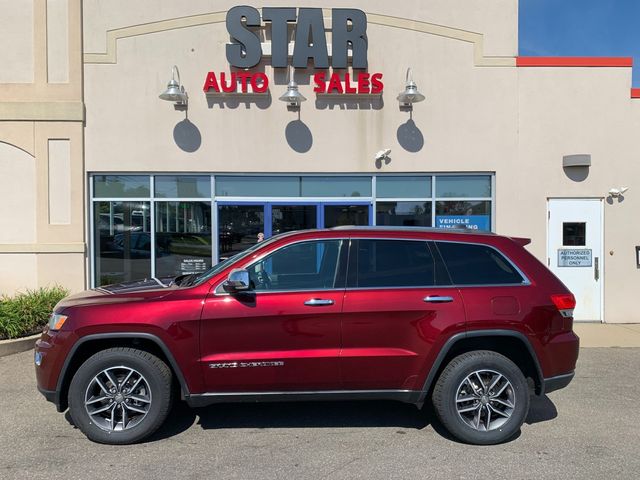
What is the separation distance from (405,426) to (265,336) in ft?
5.33

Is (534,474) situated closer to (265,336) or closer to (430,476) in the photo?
(430,476)

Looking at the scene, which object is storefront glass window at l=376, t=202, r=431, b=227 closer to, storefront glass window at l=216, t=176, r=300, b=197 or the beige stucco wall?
storefront glass window at l=216, t=176, r=300, b=197

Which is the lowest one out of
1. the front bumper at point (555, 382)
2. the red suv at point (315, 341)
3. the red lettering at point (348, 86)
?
the front bumper at point (555, 382)

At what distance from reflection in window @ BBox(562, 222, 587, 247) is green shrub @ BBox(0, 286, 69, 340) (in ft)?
30.1

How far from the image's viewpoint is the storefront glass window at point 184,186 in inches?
372

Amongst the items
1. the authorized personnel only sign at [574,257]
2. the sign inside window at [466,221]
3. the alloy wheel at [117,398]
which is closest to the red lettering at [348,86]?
the sign inside window at [466,221]

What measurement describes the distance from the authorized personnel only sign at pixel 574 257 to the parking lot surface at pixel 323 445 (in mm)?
4502

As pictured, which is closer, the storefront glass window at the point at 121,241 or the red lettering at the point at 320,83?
the red lettering at the point at 320,83

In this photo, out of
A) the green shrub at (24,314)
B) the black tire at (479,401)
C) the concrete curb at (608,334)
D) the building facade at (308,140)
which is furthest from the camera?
the building facade at (308,140)

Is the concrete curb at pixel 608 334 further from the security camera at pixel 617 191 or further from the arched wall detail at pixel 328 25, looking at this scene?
the arched wall detail at pixel 328 25

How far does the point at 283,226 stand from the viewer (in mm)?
9531

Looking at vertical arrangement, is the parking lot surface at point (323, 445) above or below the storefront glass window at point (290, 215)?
below

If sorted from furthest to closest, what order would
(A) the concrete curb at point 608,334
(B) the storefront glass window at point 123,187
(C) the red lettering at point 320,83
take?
(B) the storefront glass window at point 123,187 → (C) the red lettering at point 320,83 → (A) the concrete curb at point 608,334

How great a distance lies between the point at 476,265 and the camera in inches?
175
